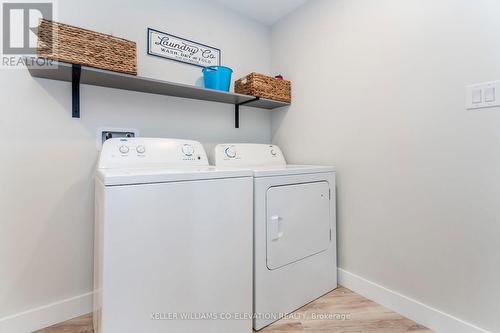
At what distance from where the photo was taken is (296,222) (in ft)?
4.73

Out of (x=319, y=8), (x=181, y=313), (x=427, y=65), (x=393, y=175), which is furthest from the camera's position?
(x=319, y=8)

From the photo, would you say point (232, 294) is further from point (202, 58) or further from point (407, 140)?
point (202, 58)

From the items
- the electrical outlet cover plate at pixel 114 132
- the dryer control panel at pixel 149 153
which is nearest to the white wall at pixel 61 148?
the electrical outlet cover plate at pixel 114 132

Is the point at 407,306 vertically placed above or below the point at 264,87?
below

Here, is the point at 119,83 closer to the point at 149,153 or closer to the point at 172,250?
the point at 149,153

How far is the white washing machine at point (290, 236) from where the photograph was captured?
129 centimetres

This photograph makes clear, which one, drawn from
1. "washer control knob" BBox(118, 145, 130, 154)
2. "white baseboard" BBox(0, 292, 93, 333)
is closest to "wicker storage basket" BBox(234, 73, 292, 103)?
"washer control knob" BBox(118, 145, 130, 154)

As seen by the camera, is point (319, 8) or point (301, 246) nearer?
point (301, 246)

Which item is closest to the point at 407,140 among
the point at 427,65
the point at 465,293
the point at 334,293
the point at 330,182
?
the point at 427,65

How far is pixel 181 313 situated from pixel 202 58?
1.73 m

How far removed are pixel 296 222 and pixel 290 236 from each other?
9cm

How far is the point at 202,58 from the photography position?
6.24 feet

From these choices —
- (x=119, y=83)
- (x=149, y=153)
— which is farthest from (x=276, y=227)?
(x=119, y=83)

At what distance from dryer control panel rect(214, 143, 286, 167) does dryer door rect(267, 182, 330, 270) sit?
1.69ft
